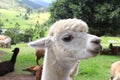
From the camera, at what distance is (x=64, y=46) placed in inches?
144

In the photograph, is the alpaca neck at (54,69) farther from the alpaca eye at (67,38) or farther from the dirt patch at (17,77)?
the dirt patch at (17,77)

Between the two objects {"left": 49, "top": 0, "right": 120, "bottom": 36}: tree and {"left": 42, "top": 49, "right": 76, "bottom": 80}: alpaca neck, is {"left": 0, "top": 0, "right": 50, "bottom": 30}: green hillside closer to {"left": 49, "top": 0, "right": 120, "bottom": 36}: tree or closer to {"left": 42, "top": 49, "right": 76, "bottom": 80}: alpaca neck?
{"left": 49, "top": 0, "right": 120, "bottom": 36}: tree

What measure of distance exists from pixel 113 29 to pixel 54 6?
Result: 13.3ft

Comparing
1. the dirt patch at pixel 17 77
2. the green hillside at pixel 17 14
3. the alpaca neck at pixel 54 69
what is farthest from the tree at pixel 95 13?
the green hillside at pixel 17 14

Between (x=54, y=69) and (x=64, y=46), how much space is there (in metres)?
0.28

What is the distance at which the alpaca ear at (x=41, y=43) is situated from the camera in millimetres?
3513

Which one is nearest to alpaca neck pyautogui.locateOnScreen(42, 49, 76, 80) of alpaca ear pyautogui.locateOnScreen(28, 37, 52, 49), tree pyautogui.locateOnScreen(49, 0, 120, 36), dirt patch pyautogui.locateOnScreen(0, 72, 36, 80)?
alpaca ear pyautogui.locateOnScreen(28, 37, 52, 49)

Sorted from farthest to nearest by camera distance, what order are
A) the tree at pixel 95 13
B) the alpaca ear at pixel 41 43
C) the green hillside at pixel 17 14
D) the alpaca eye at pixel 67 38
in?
the green hillside at pixel 17 14 → the tree at pixel 95 13 → the alpaca eye at pixel 67 38 → the alpaca ear at pixel 41 43

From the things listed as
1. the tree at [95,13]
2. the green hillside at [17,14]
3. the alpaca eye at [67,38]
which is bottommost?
the green hillside at [17,14]

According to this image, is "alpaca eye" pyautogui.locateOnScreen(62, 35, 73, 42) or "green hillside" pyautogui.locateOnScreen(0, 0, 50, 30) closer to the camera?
"alpaca eye" pyautogui.locateOnScreen(62, 35, 73, 42)

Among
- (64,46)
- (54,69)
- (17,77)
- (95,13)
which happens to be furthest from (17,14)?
(64,46)

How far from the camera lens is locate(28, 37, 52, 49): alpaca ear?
351 centimetres

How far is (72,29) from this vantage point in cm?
357

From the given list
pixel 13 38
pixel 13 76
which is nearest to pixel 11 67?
pixel 13 76
